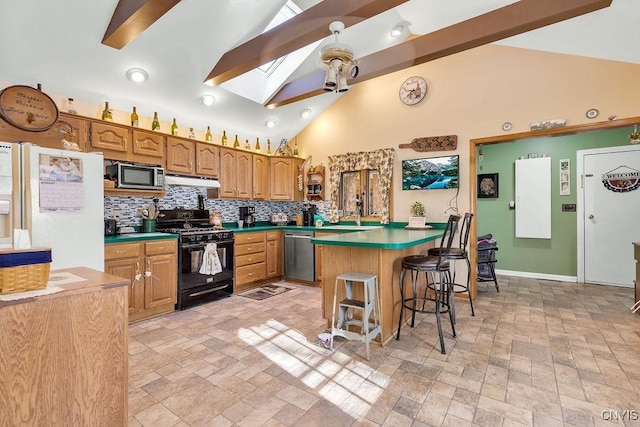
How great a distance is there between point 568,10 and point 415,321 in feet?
9.95

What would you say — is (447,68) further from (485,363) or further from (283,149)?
(485,363)

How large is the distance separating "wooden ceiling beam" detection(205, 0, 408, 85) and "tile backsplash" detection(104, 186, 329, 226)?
1.56 m

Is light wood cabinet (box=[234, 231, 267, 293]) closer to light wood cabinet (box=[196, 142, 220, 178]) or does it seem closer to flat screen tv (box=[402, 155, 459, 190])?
light wood cabinet (box=[196, 142, 220, 178])

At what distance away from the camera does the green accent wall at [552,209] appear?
15.6 ft

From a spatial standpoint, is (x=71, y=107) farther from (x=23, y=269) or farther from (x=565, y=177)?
(x=565, y=177)

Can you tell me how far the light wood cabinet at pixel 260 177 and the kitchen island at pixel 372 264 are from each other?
2363 millimetres

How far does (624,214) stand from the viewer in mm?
4418

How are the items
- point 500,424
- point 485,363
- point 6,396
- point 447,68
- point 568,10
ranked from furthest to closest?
1. point 447,68
2. point 568,10
3. point 485,363
4. point 500,424
5. point 6,396

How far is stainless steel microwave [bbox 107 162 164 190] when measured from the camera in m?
3.29

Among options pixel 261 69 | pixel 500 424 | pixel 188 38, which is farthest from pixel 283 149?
pixel 500 424

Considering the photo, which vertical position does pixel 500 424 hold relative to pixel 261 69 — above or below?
below

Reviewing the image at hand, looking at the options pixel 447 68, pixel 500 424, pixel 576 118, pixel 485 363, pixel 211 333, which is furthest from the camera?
pixel 447 68

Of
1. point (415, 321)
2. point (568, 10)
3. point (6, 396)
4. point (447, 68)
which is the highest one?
point (447, 68)

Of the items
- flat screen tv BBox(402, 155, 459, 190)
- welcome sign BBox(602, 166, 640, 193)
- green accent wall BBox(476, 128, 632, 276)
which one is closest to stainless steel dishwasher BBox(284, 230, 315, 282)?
flat screen tv BBox(402, 155, 459, 190)
